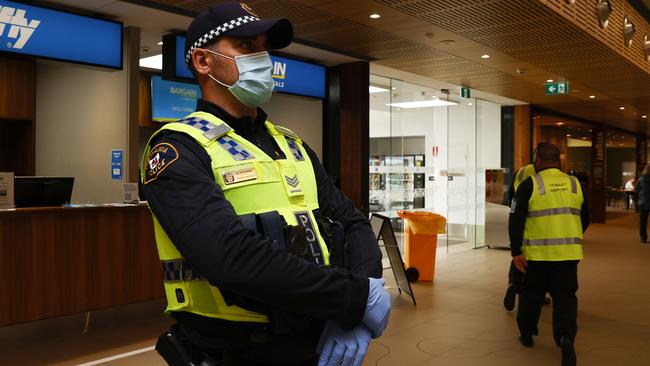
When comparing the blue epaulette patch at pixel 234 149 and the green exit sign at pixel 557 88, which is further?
the green exit sign at pixel 557 88

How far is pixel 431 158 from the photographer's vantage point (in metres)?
9.86

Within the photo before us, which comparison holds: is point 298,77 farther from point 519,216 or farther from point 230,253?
point 230,253

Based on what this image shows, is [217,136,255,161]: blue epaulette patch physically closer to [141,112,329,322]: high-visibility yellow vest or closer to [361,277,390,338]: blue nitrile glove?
[141,112,329,322]: high-visibility yellow vest

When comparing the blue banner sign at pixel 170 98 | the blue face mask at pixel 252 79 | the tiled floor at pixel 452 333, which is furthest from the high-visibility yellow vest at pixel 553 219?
the blue banner sign at pixel 170 98

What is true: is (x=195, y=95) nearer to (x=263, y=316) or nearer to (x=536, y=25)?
(x=536, y=25)

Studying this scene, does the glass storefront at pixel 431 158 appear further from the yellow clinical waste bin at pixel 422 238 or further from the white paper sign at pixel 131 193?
the white paper sign at pixel 131 193

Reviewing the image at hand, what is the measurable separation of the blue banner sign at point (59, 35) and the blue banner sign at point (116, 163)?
987 mm

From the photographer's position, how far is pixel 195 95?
6879 mm

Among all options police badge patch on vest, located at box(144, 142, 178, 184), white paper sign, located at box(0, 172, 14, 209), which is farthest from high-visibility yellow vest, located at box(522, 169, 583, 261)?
white paper sign, located at box(0, 172, 14, 209)

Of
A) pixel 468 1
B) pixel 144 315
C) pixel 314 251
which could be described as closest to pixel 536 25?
pixel 468 1

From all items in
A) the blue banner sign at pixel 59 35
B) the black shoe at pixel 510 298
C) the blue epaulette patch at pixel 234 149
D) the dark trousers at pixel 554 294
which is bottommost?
the black shoe at pixel 510 298

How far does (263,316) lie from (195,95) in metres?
5.98

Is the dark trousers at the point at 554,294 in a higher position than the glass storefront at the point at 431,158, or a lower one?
lower

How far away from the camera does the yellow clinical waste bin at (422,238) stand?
6.89 m
